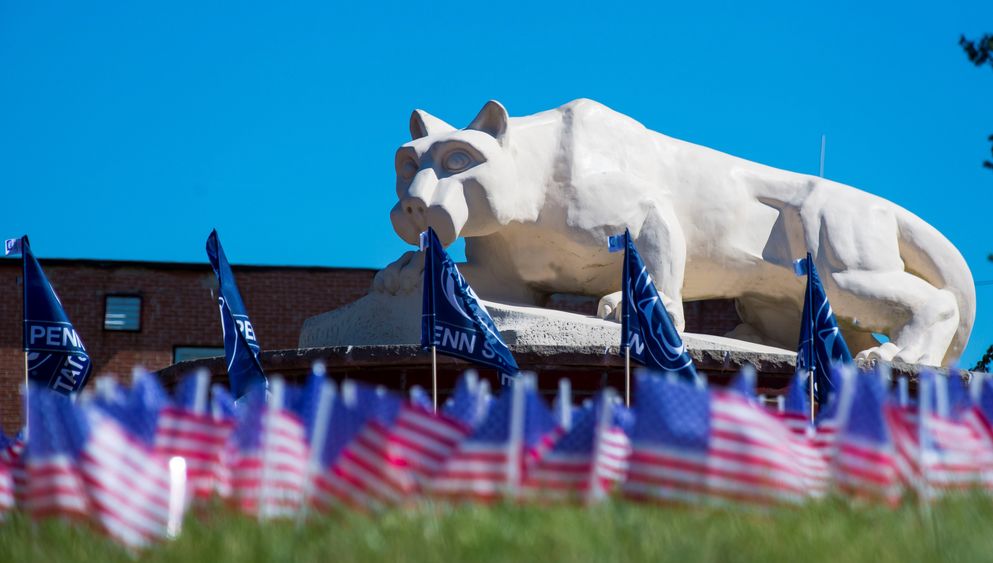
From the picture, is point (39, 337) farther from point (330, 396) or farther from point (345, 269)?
point (345, 269)

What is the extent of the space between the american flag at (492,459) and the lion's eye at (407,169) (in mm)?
7800

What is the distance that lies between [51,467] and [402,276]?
8196 mm

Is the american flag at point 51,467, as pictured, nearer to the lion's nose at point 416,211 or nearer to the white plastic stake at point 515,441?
the white plastic stake at point 515,441

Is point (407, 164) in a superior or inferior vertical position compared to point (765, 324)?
superior

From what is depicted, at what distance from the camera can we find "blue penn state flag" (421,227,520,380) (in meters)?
13.0

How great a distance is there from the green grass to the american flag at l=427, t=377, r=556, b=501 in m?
0.20

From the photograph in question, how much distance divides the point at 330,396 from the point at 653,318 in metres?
6.47

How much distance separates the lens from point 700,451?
684cm

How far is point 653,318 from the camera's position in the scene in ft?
43.6

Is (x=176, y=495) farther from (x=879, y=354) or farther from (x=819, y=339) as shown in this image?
(x=879, y=354)

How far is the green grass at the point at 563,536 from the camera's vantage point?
5969 mm

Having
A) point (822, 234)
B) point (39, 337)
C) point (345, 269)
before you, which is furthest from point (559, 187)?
point (345, 269)

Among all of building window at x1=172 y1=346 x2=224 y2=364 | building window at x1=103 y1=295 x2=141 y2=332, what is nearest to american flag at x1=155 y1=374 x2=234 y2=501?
building window at x1=172 y1=346 x2=224 y2=364

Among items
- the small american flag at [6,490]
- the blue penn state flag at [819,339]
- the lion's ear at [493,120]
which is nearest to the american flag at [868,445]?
the small american flag at [6,490]
